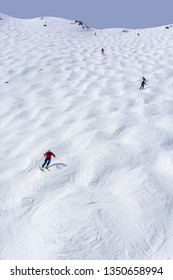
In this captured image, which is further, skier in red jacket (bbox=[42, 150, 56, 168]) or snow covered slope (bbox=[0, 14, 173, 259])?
skier in red jacket (bbox=[42, 150, 56, 168])

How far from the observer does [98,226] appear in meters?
5.42

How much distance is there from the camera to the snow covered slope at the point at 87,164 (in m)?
5.26

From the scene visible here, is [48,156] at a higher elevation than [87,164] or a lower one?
higher

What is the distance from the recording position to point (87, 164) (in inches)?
281

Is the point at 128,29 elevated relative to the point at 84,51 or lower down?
elevated

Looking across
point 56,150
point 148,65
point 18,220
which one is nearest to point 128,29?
point 148,65

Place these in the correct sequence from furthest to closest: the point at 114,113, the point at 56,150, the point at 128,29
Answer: the point at 128,29 → the point at 114,113 → the point at 56,150

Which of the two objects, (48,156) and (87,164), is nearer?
(48,156)

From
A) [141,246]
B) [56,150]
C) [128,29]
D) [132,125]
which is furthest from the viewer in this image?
[128,29]

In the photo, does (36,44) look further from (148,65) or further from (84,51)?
(148,65)

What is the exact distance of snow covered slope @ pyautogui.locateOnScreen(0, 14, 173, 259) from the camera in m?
5.26

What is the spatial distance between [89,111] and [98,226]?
545 centimetres

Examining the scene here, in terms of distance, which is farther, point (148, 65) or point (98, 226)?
point (148, 65)

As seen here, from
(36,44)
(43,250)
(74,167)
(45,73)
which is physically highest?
(36,44)
